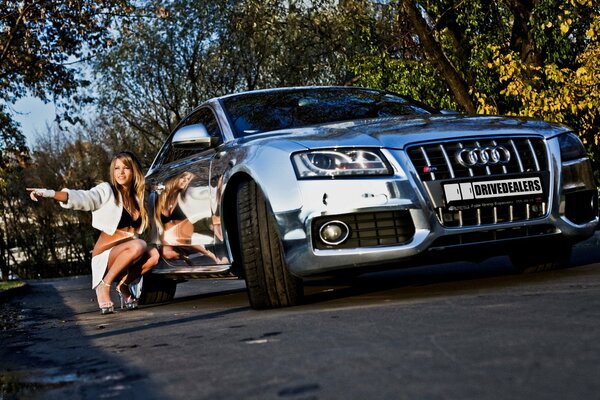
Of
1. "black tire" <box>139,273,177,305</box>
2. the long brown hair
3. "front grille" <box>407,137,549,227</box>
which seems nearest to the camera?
"front grille" <box>407,137,549,227</box>

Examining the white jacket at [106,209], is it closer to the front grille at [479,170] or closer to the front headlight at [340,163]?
the front headlight at [340,163]

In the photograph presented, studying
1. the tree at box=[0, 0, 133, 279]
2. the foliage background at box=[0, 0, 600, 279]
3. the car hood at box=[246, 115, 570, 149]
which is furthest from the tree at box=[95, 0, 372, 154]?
the car hood at box=[246, 115, 570, 149]

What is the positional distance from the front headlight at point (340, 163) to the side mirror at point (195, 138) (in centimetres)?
121

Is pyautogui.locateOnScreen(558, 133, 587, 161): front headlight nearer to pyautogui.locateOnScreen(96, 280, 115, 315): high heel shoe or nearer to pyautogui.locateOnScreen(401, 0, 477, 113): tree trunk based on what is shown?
pyautogui.locateOnScreen(96, 280, 115, 315): high heel shoe

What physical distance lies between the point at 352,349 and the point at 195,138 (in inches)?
131

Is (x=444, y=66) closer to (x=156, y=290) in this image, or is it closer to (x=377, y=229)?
(x=156, y=290)

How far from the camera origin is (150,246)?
8.72m

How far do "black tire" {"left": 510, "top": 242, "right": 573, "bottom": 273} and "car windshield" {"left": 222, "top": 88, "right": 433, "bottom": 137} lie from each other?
1.33m

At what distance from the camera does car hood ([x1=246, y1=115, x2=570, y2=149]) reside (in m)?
6.30

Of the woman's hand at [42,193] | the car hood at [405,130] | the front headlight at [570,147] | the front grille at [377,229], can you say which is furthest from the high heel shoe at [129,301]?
the front headlight at [570,147]

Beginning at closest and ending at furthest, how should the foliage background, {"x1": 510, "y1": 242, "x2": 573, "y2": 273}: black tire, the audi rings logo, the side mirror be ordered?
the audi rings logo → the side mirror → {"x1": 510, "y1": 242, "x2": 573, "y2": 273}: black tire → the foliage background

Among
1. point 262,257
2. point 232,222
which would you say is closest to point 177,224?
point 232,222

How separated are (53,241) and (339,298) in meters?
52.4

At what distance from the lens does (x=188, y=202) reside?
773 cm
